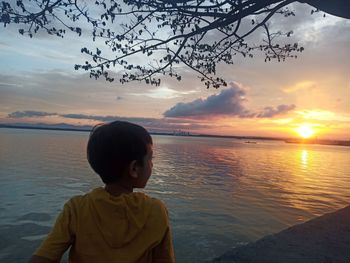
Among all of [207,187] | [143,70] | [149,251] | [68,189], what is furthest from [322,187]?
[149,251]

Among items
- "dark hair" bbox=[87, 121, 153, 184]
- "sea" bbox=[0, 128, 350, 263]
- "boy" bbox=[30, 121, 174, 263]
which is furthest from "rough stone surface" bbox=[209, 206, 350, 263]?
"dark hair" bbox=[87, 121, 153, 184]

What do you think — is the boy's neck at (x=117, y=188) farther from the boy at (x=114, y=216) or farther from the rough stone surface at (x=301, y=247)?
Result: the rough stone surface at (x=301, y=247)

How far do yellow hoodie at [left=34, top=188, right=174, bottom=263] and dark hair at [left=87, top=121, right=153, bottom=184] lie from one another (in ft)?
0.47

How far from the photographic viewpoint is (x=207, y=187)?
20.8 m

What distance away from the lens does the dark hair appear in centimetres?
206

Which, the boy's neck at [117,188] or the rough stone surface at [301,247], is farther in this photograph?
the rough stone surface at [301,247]

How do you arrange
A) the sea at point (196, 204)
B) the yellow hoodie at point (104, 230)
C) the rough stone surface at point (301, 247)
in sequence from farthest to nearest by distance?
the sea at point (196, 204) → the rough stone surface at point (301, 247) → the yellow hoodie at point (104, 230)

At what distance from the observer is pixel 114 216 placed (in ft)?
6.61

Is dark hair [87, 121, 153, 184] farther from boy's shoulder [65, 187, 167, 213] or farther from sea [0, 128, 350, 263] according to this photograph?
sea [0, 128, 350, 263]

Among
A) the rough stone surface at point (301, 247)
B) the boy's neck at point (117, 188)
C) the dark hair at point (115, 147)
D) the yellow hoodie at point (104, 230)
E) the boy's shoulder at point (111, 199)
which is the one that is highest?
the dark hair at point (115, 147)

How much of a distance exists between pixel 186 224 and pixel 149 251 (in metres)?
10.3

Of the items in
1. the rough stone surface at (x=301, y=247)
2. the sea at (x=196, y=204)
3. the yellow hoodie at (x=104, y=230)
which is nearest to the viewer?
the yellow hoodie at (x=104, y=230)

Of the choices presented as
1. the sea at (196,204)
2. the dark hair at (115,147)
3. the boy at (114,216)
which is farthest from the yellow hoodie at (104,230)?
the sea at (196,204)

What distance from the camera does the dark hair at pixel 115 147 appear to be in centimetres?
206
